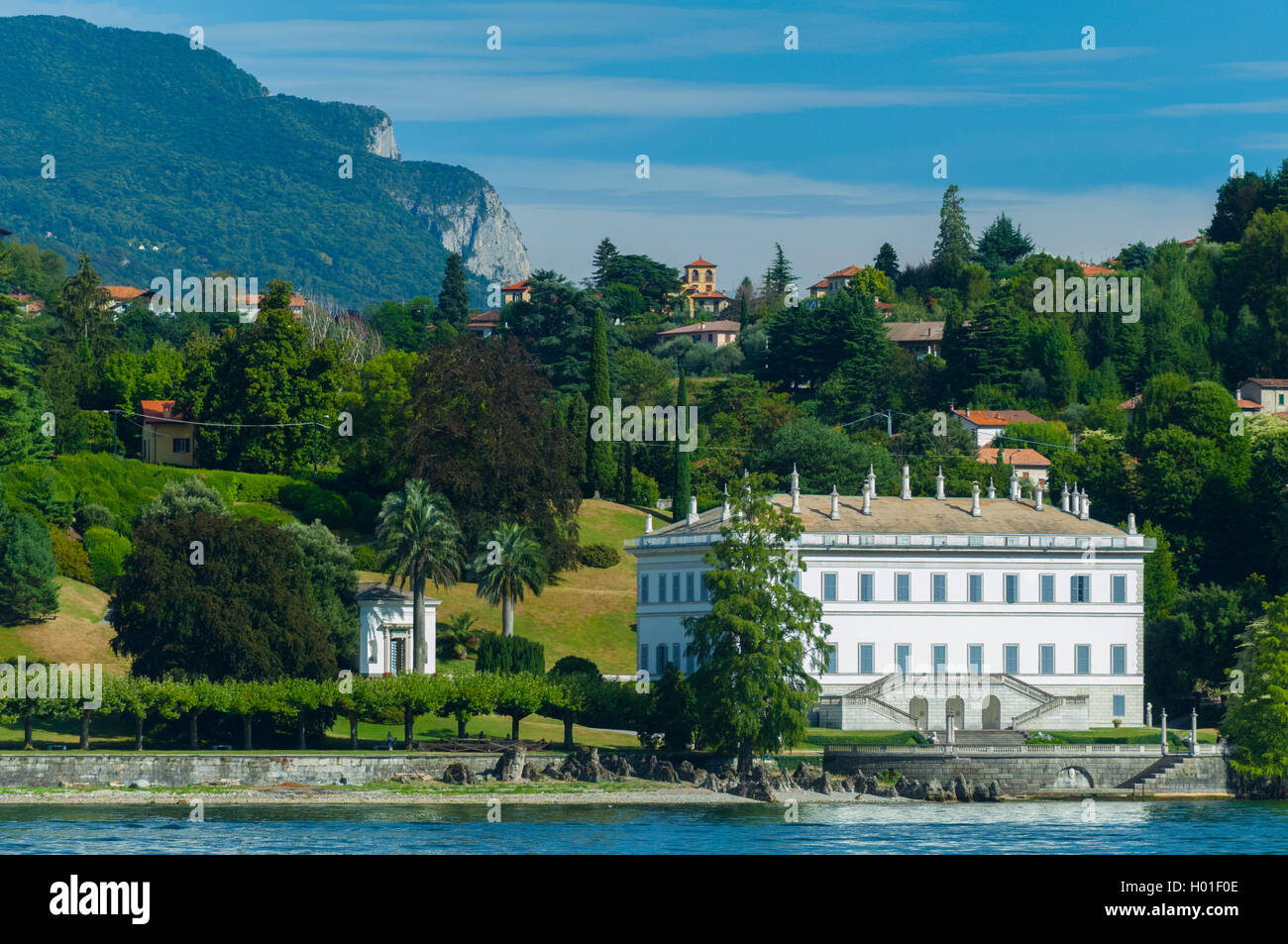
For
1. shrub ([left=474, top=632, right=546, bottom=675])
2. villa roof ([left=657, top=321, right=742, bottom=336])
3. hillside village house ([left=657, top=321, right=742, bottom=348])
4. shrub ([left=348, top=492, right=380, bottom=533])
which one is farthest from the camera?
villa roof ([left=657, top=321, right=742, bottom=336])

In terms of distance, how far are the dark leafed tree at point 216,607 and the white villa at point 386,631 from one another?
28.4 ft

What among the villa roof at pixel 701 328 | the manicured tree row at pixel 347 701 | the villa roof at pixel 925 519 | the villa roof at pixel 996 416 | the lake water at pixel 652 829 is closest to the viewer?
the lake water at pixel 652 829

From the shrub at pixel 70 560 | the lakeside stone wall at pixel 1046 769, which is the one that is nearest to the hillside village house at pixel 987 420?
the lakeside stone wall at pixel 1046 769

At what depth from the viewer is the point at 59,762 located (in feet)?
184

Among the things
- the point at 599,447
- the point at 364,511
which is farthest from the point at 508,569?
the point at 599,447

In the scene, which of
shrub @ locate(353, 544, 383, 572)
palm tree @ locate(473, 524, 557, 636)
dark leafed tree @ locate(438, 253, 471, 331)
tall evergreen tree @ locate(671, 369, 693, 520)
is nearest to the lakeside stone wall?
palm tree @ locate(473, 524, 557, 636)

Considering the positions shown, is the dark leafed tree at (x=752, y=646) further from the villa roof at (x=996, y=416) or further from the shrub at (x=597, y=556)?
the villa roof at (x=996, y=416)

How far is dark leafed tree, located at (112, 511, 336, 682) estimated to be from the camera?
208 feet

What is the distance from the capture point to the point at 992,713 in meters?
73.8

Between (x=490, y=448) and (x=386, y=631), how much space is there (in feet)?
42.1

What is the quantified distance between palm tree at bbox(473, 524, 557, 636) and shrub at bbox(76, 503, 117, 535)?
17881mm

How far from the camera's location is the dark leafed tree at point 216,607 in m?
63.3

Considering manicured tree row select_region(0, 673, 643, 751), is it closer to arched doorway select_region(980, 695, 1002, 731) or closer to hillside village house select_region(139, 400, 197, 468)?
arched doorway select_region(980, 695, 1002, 731)
